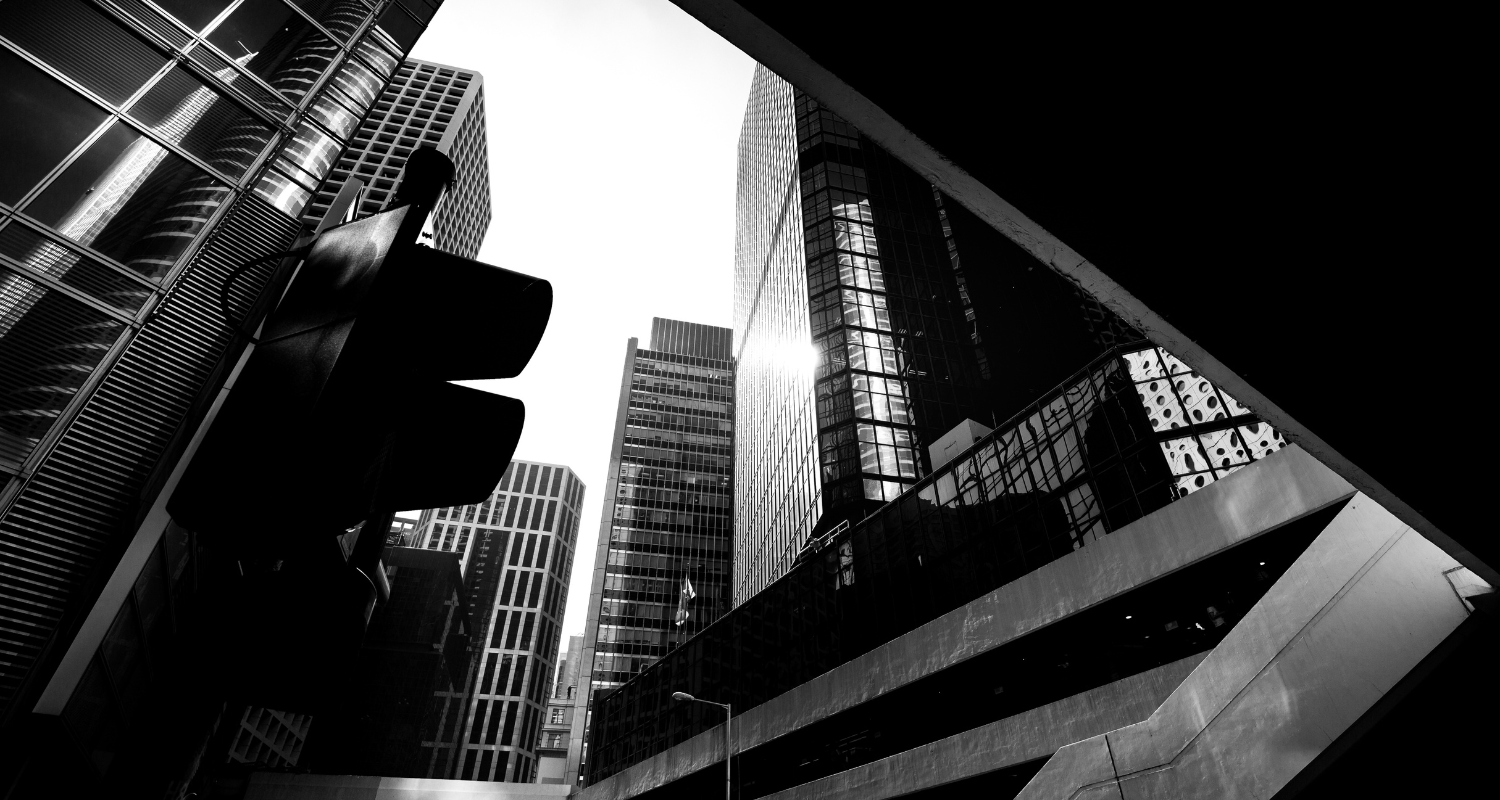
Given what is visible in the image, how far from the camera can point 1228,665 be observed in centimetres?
865

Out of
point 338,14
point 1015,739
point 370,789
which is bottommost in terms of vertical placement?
point 1015,739

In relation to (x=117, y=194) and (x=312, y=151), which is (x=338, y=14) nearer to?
(x=312, y=151)

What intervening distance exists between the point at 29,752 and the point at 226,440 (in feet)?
30.8

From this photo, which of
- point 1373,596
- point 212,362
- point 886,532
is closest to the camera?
point 1373,596

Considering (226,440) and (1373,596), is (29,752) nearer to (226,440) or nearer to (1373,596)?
(226,440)

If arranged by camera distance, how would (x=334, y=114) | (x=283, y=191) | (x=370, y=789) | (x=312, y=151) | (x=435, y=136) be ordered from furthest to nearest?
(x=435, y=136)
(x=370, y=789)
(x=334, y=114)
(x=312, y=151)
(x=283, y=191)

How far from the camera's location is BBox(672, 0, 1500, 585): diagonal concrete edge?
2.21 meters

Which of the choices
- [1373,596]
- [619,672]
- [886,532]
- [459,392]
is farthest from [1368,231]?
[619,672]

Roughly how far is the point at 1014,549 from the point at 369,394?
88.5ft

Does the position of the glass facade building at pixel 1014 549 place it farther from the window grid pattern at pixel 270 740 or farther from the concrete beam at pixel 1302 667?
the window grid pattern at pixel 270 740

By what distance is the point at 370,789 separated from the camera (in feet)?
161

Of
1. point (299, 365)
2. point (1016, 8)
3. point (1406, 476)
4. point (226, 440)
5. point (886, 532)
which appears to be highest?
point (886, 532)

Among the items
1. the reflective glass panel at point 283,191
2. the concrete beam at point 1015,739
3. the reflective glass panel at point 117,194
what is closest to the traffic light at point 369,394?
the reflective glass panel at point 117,194

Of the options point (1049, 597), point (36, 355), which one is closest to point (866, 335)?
point (1049, 597)
